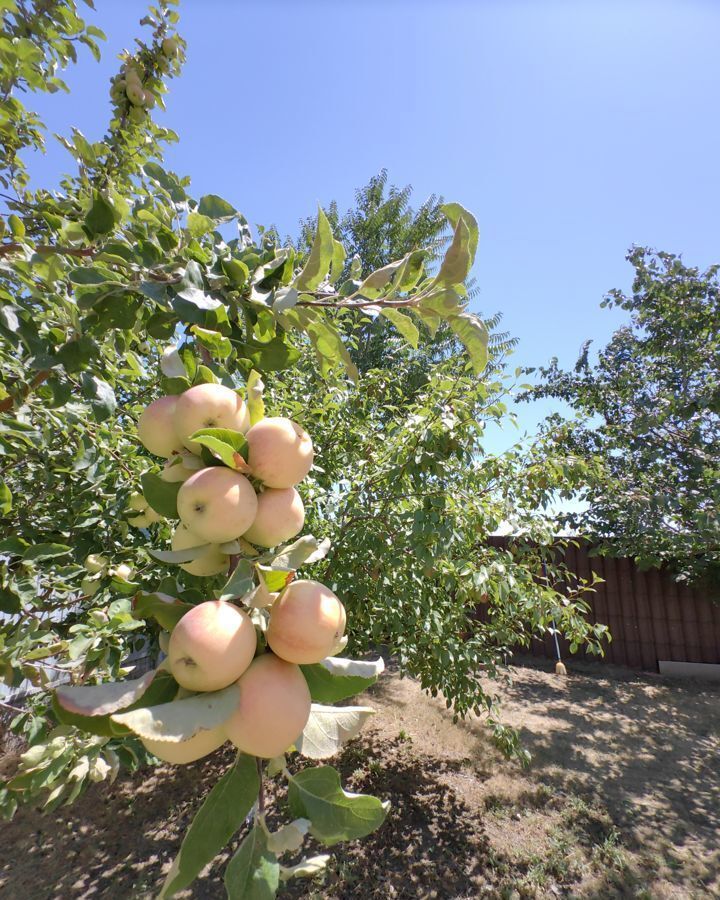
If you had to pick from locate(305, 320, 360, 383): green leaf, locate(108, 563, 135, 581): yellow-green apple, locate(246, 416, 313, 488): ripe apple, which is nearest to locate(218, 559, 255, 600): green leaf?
locate(246, 416, 313, 488): ripe apple

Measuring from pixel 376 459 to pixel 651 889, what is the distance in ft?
12.5

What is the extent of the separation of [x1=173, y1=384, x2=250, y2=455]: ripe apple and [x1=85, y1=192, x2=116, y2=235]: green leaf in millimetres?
700

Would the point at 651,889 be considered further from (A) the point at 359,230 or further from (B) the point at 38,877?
(A) the point at 359,230

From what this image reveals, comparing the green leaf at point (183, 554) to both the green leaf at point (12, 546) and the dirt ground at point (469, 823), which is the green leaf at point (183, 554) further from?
the dirt ground at point (469, 823)

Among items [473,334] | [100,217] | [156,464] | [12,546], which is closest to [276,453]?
[473,334]

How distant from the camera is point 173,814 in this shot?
4465 millimetres

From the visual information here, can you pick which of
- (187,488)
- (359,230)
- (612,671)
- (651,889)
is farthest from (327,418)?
(359,230)

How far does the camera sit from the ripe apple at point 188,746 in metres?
0.61

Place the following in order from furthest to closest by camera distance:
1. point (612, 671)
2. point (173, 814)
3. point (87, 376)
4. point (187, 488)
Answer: point (612, 671), point (173, 814), point (87, 376), point (187, 488)

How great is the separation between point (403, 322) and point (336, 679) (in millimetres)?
785

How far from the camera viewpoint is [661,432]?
879 centimetres

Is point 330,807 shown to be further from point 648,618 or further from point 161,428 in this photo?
point 648,618

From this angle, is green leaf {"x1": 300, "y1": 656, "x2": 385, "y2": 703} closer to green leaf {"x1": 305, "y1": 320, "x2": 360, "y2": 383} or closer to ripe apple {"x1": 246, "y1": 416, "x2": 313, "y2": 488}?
ripe apple {"x1": 246, "y1": 416, "x2": 313, "y2": 488}

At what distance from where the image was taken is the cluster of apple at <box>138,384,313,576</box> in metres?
0.74
